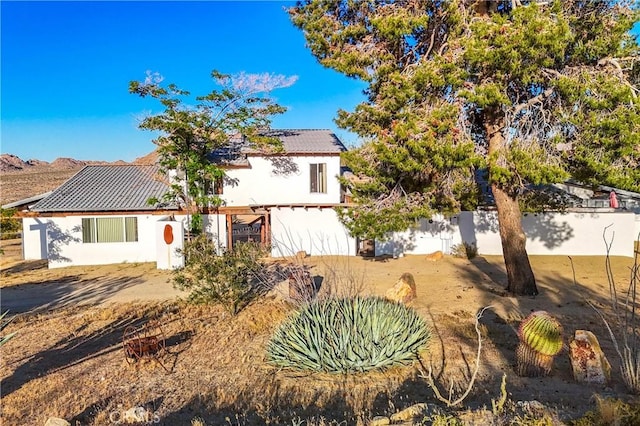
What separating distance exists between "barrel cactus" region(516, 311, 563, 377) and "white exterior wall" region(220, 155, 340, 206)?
15.6 m

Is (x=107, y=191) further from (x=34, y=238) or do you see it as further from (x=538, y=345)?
(x=538, y=345)

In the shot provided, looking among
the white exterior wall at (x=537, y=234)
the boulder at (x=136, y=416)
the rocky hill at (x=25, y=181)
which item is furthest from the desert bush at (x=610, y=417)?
the rocky hill at (x=25, y=181)

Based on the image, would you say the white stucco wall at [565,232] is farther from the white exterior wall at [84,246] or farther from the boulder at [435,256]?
the white exterior wall at [84,246]

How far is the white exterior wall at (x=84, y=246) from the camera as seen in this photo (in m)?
20.2

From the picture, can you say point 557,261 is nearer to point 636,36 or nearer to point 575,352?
point 636,36

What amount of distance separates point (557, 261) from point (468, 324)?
479 inches

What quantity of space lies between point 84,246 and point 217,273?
13.6 m

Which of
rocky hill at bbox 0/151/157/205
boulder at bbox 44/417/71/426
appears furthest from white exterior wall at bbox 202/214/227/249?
boulder at bbox 44/417/71/426

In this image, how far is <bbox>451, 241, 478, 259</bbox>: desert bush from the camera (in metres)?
20.5

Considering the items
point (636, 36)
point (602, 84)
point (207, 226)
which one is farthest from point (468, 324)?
point (207, 226)

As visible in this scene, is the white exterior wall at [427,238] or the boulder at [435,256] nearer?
the boulder at [435,256]

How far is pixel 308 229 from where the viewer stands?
2184cm

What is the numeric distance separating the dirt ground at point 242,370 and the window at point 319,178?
9379 millimetres

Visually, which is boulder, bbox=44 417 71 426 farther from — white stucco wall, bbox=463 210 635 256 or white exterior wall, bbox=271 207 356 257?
white stucco wall, bbox=463 210 635 256
